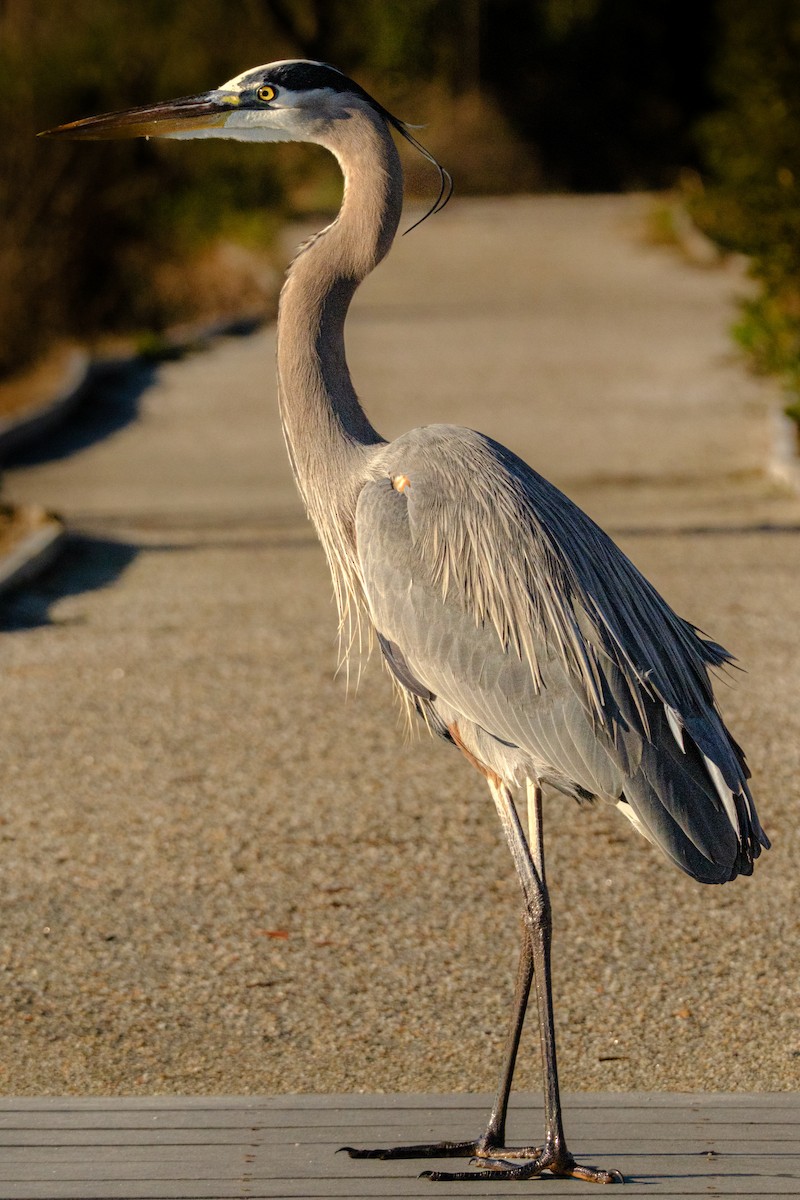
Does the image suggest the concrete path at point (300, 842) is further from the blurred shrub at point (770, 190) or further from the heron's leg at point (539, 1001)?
the blurred shrub at point (770, 190)

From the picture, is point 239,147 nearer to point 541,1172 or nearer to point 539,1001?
point 539,1001

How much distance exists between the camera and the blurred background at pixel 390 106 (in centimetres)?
1466

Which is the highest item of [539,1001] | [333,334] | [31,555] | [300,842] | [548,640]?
[333,334]

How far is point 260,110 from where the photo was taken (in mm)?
4082

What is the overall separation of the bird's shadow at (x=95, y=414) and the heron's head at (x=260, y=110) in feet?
27.4

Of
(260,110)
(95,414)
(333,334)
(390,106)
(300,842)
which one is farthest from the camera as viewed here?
(390,106)

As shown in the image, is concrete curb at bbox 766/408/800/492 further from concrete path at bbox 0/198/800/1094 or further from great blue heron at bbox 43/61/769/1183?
great blue heron at bbox 43/61/769/1183

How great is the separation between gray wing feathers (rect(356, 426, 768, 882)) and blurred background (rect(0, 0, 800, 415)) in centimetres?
921

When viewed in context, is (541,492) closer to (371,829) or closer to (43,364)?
(371,829)

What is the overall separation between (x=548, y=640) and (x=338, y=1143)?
1.17 m

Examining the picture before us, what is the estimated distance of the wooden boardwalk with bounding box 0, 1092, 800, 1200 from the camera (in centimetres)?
318

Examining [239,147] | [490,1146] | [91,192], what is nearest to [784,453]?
[490,1146]

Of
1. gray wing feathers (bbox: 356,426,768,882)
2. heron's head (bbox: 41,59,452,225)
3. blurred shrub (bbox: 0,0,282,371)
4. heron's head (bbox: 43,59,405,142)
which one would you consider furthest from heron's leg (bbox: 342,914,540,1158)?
blurred shrub (bbox: 0,0,282,371)

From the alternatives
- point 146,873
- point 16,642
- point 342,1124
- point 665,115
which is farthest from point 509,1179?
point 665,115
